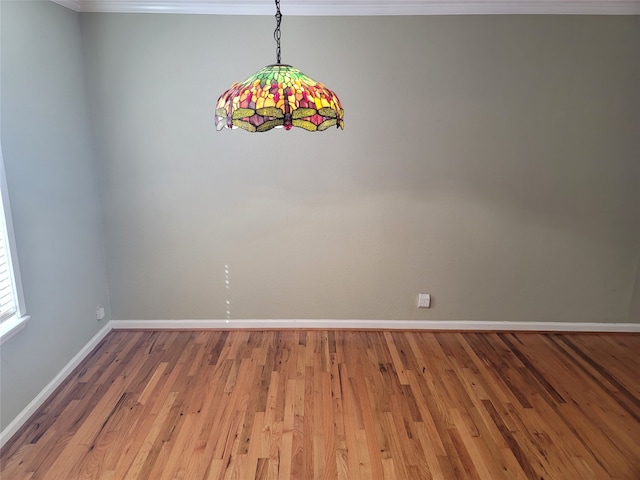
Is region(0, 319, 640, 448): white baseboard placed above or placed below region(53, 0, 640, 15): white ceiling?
below

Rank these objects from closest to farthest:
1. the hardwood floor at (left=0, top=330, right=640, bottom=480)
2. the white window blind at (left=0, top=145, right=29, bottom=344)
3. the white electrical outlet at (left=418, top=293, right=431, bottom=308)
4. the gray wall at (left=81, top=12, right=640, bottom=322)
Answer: the hardwood floor at (left=0, top=330, right=640, bottom=480) → the white window blind at (left=0, top=145, right=29, bottom=344) → the gray wall at (left=81, top=12, right=640, bottom=322) → the white electrical outlet at (left=418, top=293, right=431, bottom=308)

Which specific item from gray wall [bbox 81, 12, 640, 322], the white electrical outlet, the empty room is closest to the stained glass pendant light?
the empty room

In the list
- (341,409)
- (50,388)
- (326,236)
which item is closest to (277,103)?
(341,409)

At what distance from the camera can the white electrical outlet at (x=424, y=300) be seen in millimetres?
3771

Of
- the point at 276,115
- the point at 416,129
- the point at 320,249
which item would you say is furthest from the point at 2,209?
the point at 416,129

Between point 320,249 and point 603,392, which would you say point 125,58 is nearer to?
point 320,249

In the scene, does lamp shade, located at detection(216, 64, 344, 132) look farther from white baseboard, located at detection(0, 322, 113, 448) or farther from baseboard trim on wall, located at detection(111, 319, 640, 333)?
baseboard trim on wall, located at detection(111, 319, 640, 333)

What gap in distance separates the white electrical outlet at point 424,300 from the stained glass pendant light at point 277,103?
2404 millimetres

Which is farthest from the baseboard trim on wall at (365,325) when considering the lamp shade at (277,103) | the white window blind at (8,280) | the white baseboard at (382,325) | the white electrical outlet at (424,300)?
the lamp shade at (277,103)

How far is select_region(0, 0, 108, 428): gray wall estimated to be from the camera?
2.54m

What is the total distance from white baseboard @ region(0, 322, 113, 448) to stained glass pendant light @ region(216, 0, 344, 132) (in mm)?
2254

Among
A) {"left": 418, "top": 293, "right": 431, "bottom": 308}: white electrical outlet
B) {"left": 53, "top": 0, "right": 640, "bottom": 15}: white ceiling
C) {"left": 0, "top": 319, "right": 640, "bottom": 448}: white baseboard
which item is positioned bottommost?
{"left": 0, "top": 319, "right": 640, "bottom": 448}: white baseboard

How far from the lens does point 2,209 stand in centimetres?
243

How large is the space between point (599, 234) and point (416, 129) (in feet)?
5.87
